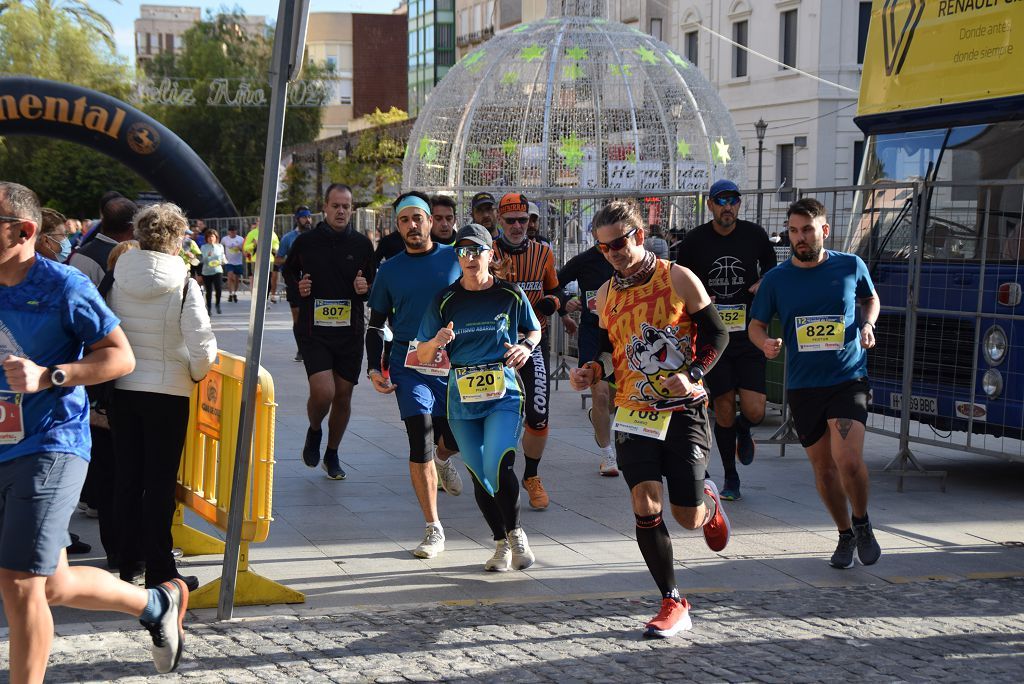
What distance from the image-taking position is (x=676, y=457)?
580 cm

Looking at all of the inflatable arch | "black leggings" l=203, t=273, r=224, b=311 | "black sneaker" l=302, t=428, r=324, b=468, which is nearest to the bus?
"black sneaker" l=302, t=428, r=324, b=468

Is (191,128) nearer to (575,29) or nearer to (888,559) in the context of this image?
(575,29)

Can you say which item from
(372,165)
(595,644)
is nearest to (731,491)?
(595,644)

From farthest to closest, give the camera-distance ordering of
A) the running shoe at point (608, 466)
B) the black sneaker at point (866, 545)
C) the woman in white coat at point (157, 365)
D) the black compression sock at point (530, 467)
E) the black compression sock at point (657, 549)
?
1. the running shoe at point (608, 466)
2. the black compression sock at point (530, 467)
3. the black sneaker at point (866, 545)
4. the woman in white coat at point (157, 365)
5. the black compression sock at point (657, 549)

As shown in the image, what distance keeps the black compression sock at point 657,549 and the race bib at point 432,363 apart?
1628mm

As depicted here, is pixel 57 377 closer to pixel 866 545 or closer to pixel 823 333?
pixel 823 333

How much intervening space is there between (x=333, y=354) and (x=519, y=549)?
9.98ft

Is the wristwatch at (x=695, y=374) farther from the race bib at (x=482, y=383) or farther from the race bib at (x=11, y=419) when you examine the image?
the race bib at (x=11, y=419)

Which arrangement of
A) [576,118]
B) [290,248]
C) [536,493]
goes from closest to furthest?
[536,493], [290,248], [576,118]

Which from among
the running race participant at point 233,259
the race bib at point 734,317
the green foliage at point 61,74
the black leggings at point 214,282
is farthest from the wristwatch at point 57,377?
the green foliage at point 61,74

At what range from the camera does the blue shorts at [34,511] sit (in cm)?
428

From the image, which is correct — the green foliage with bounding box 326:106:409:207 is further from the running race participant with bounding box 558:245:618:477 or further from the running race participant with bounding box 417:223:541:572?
the running race participant with bounding box 417:223:541:572

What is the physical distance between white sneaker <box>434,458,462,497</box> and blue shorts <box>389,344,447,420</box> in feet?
3.52

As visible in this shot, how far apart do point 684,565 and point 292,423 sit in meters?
5.95
